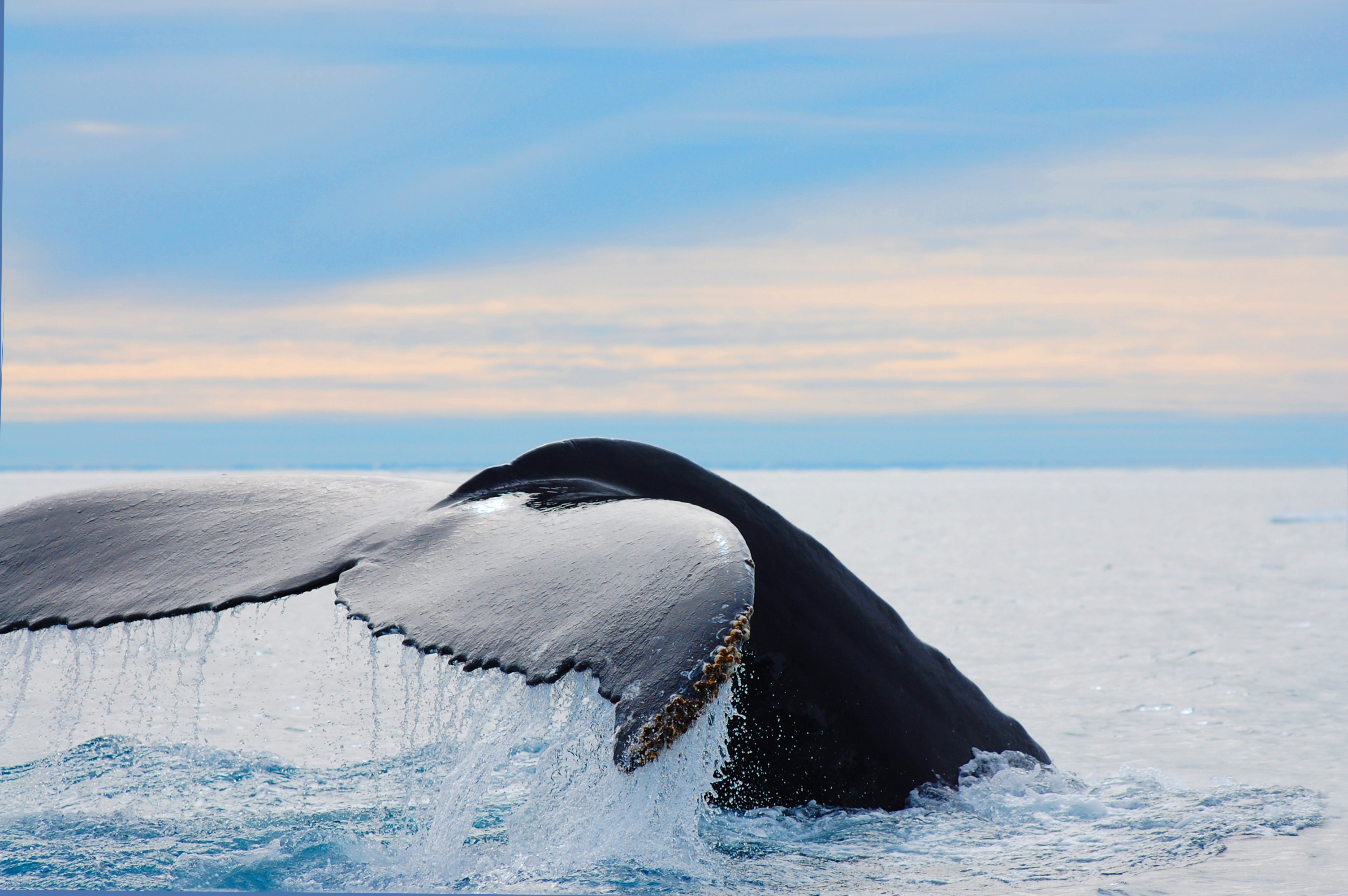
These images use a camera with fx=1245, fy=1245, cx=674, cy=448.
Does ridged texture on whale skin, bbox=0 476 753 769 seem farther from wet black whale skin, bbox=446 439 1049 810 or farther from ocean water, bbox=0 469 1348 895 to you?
wet black whale skin, bbox=446 439 1049 810

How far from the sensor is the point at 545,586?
10.6 feet

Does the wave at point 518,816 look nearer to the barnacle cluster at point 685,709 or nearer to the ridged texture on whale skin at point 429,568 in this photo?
the barnacle cluster at point 685,709

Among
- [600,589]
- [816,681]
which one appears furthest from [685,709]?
[816,681]

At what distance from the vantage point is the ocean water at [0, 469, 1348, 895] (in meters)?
4.12

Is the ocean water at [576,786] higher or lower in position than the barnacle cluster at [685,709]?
lower

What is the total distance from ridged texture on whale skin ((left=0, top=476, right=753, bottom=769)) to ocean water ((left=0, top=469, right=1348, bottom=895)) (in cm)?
15

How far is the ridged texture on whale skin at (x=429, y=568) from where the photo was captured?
9.42ft

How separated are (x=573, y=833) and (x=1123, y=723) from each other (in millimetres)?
5805

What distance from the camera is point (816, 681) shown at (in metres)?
4.77

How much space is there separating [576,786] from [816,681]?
4.80 ft

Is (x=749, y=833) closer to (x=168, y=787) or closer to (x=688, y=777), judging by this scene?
(x=688, y=777)

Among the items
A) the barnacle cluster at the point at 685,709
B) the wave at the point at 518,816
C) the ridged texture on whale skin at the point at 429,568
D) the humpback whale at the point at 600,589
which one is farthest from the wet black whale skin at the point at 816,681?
the barnacle cluster at the point at 685,709

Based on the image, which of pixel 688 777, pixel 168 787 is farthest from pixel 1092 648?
pixel 688 777

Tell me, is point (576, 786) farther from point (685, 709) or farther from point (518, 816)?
point (518, 816)
